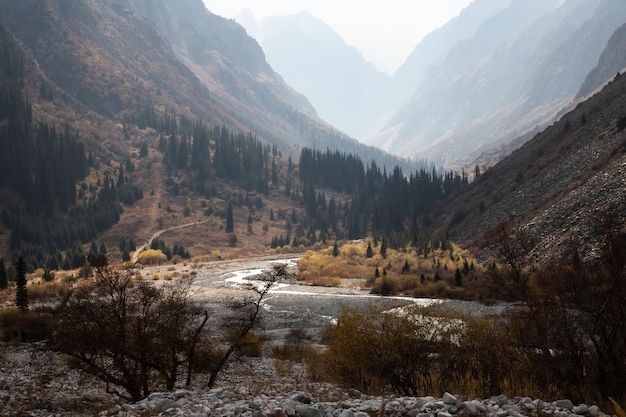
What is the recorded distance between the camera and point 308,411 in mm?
11758

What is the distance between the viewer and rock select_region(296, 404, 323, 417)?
11.6 meters

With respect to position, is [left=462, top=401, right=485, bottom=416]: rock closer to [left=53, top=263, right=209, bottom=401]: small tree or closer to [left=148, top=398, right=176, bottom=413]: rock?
[left=148, top=398, right=176, bottom=413]: rock

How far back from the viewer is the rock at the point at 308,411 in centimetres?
1162

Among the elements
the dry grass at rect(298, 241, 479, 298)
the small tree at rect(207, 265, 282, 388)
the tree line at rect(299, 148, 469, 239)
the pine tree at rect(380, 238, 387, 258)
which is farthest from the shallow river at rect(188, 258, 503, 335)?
the tree line at rect(299, 148, 469, 239)

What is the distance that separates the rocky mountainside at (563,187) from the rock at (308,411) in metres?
27.7

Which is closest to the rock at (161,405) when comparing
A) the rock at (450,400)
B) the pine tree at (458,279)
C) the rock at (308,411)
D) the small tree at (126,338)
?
the rock at (308,411)

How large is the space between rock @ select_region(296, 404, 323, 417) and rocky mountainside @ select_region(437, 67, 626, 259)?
90.8 feet

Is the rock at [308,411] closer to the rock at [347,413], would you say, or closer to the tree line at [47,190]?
the rock at [347,413]

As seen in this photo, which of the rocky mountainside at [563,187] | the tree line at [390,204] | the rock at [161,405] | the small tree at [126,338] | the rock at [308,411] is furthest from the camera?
the tree line at [390,204]

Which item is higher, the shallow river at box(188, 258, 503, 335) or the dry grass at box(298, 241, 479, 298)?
the dry grass at box(298, 241, 479, 298)

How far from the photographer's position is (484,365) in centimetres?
1775

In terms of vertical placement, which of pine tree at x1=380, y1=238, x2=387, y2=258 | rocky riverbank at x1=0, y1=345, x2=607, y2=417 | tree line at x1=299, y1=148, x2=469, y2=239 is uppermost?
tree line at x1=299, y1=148, x2=469, y2=239

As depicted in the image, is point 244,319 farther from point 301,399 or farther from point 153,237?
point 153,237

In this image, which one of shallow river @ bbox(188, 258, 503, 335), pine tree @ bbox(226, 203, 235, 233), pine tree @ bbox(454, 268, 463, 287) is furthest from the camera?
pine tree @ bbox(226, 203, 235, 233)
